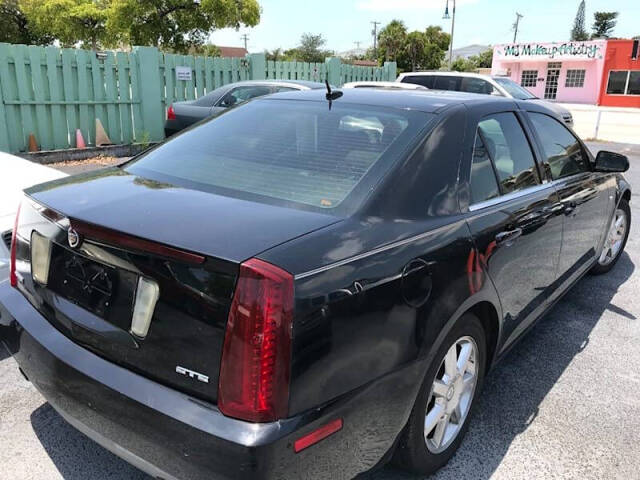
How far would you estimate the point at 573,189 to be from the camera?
3551 mm

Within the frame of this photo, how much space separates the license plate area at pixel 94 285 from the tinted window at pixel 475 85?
11.7 metres

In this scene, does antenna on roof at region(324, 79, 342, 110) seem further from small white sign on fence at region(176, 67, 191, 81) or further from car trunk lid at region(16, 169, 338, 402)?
small white sign on fence at region(176, 67, 191, 81)

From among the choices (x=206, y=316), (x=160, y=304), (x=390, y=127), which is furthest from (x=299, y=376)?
(x=390, y=127)

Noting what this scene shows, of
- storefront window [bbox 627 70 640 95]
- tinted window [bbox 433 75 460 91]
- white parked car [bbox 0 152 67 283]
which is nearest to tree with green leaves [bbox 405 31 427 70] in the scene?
storefront window [bbox 627 70 640 95]

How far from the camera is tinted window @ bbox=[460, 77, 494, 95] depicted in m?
12.4

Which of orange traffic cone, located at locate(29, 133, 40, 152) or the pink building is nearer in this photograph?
orange traffic cone, located at locate(29, 133, 40, 152)

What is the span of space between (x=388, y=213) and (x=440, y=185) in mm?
379

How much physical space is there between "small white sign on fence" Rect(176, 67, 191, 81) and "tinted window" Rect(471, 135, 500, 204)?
33.4 ft

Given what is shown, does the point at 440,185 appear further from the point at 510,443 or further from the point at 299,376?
the point at 510,443

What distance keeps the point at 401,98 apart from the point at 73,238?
175 cm

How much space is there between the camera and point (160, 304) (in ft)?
5.82

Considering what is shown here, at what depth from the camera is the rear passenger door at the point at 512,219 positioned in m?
2.55

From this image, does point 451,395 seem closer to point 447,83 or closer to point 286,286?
point 286,286

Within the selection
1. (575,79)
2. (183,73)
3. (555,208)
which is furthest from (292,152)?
(575,79)
